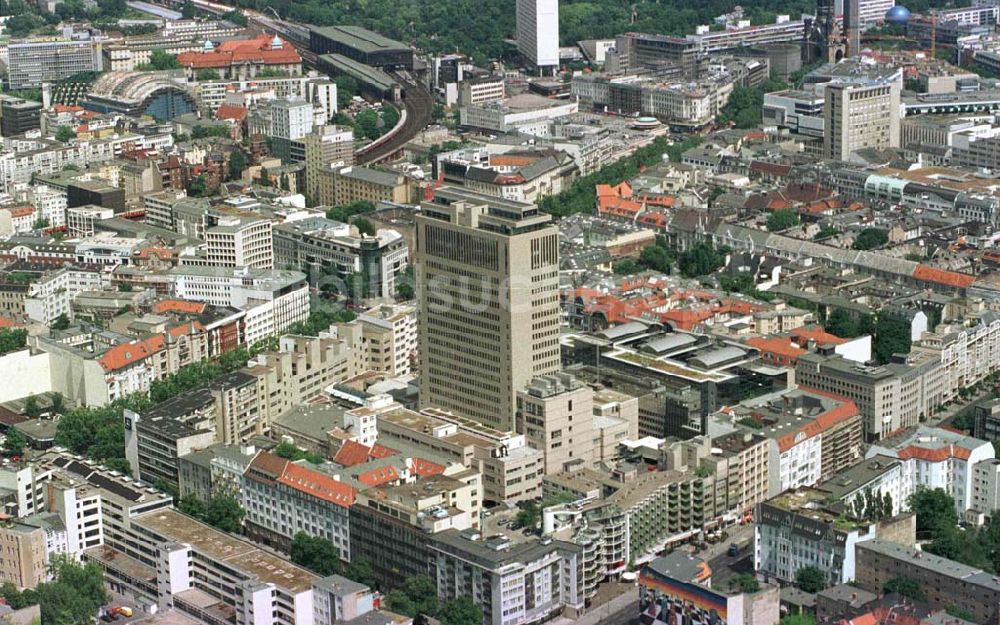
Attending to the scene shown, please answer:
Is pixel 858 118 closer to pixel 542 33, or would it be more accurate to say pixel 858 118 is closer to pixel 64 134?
pixel 542 33

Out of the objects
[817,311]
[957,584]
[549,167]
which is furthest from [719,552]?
[549,167]

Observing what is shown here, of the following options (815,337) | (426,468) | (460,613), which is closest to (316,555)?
(426,468)

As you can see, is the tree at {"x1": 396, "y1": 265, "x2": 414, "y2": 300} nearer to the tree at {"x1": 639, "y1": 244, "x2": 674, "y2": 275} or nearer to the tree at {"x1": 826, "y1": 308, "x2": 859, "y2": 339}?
the tree at {"x1": 639, "y1": 244, "x2": 674, "y2": 275}

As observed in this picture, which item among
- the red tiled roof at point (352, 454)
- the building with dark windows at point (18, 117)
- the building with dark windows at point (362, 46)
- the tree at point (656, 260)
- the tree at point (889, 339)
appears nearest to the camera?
the red tiled roof at point (352, 454)

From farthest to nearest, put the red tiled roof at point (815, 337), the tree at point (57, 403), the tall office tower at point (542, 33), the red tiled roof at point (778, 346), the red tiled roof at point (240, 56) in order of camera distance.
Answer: the tall office tower at point (542, 33) < the red tiled roof at point (240, 56) < the red tiled roof at point (815, 337) < the red tiled roof at point (778, 346) < the tree at point (57, 403)

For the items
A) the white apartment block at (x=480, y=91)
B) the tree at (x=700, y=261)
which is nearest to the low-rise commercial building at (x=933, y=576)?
the tree at (x=700, y=261)

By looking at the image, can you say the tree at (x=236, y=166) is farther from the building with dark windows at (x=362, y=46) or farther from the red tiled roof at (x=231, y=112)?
the building with dark windows at (x=362, y=46)
